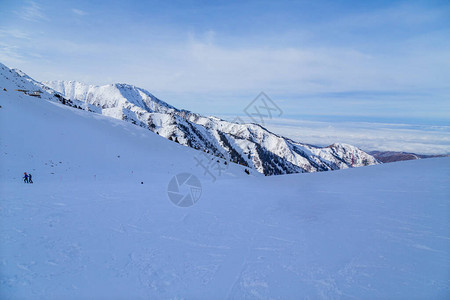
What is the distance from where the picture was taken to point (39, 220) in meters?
11.4

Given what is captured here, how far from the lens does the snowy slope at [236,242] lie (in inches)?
293

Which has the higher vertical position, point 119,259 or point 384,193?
point 384,193

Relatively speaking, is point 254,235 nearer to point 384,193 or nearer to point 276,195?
point 276,195

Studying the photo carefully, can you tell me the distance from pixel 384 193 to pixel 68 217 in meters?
22.3

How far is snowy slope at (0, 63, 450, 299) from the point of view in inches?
293

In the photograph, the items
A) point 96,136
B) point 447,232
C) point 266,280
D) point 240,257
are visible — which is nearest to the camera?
point 266,280

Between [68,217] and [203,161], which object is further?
[203,161]

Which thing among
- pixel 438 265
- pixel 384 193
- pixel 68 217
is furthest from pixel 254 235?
pixel 384 193

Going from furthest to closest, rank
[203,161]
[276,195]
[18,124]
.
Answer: [203,161] → [18,124] → [276,195]

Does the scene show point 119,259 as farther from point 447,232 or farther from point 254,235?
point 447,232

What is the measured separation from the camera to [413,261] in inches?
341

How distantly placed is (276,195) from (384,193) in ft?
28.0

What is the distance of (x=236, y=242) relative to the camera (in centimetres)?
1095

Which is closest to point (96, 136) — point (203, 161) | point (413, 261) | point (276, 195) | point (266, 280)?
point (203, 161)
